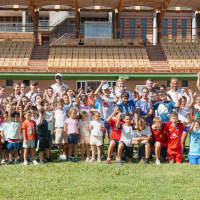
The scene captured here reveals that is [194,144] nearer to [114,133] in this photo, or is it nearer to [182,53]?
[114,133]

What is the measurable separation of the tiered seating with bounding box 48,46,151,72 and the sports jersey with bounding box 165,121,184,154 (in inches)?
623

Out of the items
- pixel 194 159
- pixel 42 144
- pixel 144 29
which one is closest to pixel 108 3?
pixel 144 29

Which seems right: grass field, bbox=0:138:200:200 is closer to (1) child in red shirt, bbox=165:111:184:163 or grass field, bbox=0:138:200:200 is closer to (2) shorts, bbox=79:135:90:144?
(1) child in red shirt, bbox=165:111:184:163

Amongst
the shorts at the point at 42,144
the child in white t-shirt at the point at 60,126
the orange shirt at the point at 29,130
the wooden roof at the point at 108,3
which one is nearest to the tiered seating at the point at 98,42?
the wooden roof at the point at 108,3

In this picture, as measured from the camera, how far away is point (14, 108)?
808 centimetres

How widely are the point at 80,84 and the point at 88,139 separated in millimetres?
16417

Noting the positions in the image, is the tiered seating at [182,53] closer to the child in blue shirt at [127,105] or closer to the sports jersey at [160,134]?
the child in blue shirt at [127,105]

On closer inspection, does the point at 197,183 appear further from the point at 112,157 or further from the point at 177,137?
the point at 112,157

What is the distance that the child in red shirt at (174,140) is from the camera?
7.88m

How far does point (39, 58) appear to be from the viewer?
2606cm

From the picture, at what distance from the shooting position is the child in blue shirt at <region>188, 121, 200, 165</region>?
769 centimetres

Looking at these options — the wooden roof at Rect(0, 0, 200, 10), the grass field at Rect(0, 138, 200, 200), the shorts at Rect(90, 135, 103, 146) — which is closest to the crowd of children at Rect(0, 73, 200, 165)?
the shorts at Rect(90, 135, 103, 146)

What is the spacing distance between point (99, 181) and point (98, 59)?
19.5m

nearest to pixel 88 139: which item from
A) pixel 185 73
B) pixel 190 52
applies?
pixel 185 73
